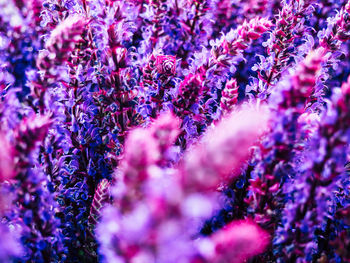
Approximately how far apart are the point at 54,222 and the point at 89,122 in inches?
14.2

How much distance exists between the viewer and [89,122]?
41.1 inches

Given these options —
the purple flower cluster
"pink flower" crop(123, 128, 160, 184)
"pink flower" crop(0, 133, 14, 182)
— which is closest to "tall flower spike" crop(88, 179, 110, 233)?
the purple flower cluster

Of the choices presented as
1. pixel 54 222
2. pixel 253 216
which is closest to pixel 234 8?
pixel 253 216

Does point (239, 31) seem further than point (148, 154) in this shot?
Yes

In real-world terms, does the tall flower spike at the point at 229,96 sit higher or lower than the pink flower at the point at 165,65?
lower

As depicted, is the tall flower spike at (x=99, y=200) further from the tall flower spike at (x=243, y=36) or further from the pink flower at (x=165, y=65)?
the tall flower spike at (x=243, y=36)

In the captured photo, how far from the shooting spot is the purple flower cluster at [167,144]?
458 mm

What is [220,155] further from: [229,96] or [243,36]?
[243,36]

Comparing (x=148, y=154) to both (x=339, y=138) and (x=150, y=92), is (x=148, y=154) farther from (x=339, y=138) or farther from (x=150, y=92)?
(x=150, y=92)

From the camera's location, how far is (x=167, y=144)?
1.86 ft

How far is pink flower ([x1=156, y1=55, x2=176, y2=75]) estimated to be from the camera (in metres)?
0.91

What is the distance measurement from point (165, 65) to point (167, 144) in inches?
15.6

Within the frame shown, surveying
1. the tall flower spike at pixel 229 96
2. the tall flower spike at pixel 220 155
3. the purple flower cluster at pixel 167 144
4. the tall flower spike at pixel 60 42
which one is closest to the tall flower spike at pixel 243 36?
the purple flower cluster at pixel 167 144

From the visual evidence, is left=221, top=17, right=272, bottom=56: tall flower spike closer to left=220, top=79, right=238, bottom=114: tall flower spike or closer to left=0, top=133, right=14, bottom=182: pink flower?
left=220, top=79, right=238, bottom=114: tall flower spike
